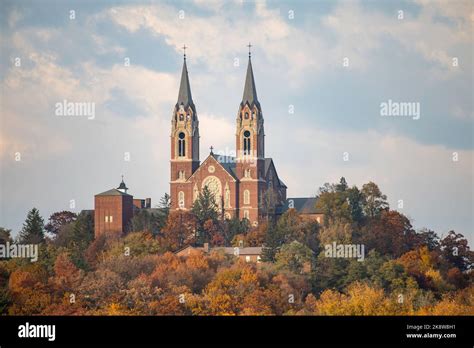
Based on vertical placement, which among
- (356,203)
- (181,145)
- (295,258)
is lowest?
(295,258)

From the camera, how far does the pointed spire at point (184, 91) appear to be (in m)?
132

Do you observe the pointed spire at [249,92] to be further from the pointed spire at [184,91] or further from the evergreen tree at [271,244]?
the evergreen tree at [271,244]

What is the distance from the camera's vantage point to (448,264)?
4528 inches

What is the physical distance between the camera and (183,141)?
13250 centimetres

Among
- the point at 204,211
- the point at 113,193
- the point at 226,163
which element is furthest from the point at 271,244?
the point at 226,163

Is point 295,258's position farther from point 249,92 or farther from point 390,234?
point 249,92

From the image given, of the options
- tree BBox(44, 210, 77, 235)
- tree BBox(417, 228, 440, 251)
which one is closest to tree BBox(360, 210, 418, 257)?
tree BBox(417, 228, 440, 251)

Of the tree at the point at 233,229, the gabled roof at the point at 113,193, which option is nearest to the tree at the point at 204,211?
the tree at the point at 233,229

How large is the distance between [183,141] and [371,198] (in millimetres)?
19249
